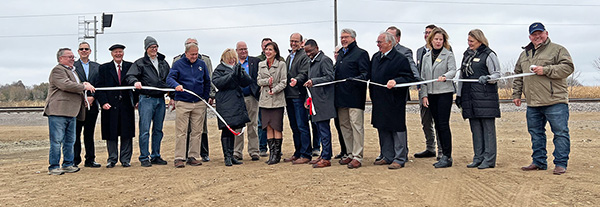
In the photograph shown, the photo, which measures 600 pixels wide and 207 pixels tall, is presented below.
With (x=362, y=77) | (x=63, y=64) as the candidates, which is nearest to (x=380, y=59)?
(x=362, y=77)

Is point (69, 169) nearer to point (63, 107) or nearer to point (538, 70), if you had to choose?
point (63, 107)

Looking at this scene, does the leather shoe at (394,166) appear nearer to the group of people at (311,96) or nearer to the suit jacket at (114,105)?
the group of people at (311,96)

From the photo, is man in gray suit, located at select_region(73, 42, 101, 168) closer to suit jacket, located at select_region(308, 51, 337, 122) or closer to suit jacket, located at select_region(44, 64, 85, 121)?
suit jacket, located at select_region(44, 64, 85, 121)

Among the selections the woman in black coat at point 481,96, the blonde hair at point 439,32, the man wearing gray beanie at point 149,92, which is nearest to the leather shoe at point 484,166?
the woman in black coat at point 481,96

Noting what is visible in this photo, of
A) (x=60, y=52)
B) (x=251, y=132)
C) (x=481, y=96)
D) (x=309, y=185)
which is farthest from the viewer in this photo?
(x=251, y=132)

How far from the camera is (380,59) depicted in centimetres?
839

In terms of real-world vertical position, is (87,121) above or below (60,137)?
above

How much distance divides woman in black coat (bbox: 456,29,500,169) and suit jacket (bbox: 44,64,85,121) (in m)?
5.66

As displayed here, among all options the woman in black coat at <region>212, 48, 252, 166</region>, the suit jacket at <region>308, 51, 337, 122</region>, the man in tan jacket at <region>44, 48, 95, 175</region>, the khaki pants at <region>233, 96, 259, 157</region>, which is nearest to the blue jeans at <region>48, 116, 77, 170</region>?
the man in tan jacket at <region>44, 48, 95, 175</region>

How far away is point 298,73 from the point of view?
912cm

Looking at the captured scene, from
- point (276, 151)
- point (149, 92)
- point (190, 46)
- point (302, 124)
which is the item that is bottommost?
A: point (276, 151)

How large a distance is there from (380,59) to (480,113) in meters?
1.63

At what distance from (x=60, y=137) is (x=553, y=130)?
7052 millimetres

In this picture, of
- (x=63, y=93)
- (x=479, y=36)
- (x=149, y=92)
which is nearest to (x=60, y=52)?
(x=63, y=93)
